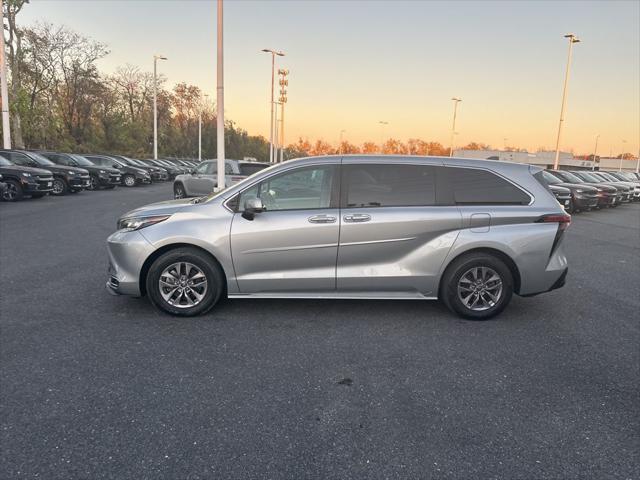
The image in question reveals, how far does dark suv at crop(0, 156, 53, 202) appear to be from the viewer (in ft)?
51.4

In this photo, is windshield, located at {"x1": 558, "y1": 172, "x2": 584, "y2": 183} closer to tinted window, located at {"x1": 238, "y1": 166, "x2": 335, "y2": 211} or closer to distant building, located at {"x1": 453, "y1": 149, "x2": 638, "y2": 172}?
tinted window, located at {"x1": 238, "y1": 166, "x2": 335, "y2": 211}

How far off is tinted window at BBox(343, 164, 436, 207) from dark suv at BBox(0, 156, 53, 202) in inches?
587

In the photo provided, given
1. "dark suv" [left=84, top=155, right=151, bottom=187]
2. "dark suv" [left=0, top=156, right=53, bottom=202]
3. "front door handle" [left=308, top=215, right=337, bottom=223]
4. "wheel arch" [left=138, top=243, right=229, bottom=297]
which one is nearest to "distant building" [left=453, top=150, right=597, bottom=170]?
"dark suv" [left=84, top=155, right=151, bottom=187]

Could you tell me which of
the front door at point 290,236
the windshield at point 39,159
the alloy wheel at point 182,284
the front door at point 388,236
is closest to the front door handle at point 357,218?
the front door at point 388,236

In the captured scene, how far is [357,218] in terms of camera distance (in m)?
4.93

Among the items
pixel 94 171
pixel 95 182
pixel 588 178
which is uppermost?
pixel 588 178

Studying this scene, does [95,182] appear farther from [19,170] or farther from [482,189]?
[482,189]

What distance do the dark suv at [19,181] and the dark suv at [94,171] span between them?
17.5ft

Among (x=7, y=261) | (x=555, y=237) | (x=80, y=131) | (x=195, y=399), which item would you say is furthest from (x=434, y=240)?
(x=80, y=131)

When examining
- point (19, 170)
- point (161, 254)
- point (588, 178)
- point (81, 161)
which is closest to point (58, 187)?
point (19, 170)

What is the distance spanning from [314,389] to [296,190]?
2.30 m

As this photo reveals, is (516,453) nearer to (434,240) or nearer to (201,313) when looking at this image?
(434,240)

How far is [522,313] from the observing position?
5.49 meters

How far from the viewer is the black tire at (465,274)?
16.5 feet
